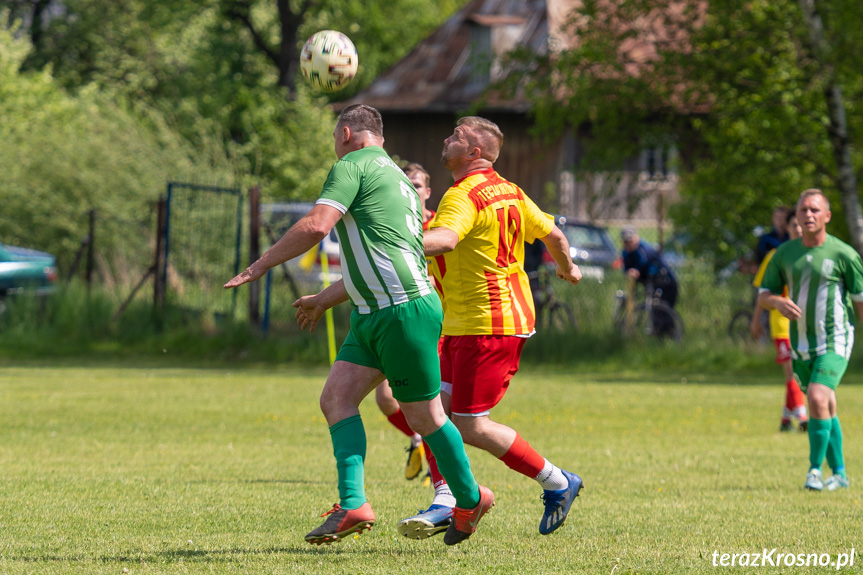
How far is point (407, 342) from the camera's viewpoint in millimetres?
5426

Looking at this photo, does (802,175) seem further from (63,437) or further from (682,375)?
(63,437)

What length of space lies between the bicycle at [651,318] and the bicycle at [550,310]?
0.80 meters

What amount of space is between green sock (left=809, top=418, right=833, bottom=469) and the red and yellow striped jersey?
9.78 feet

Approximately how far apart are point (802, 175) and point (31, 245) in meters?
17.5

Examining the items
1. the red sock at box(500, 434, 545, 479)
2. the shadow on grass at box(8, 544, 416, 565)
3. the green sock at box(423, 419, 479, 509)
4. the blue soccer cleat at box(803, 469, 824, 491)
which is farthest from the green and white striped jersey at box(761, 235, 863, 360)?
the shadow on grass at box(8, 544, 416, 565)

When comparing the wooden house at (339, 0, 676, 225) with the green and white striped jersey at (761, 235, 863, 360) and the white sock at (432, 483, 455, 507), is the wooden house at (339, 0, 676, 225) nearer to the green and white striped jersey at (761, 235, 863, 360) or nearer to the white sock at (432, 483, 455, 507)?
the green and white striped jersey at (761, 235, 863, 360)

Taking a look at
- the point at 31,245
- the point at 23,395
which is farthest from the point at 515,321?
the point at 31,245

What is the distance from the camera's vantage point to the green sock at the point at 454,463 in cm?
562

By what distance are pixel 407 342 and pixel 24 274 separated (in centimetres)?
1929

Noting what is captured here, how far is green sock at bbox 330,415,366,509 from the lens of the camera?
5.42m

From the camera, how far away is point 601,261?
24.7m

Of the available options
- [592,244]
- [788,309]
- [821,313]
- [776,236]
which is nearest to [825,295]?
[821,313]

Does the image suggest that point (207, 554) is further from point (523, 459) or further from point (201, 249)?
point (201, 249)

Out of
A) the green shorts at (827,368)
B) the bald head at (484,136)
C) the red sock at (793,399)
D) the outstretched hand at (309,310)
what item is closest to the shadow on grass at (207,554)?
the outstretched hand at (309,310)
